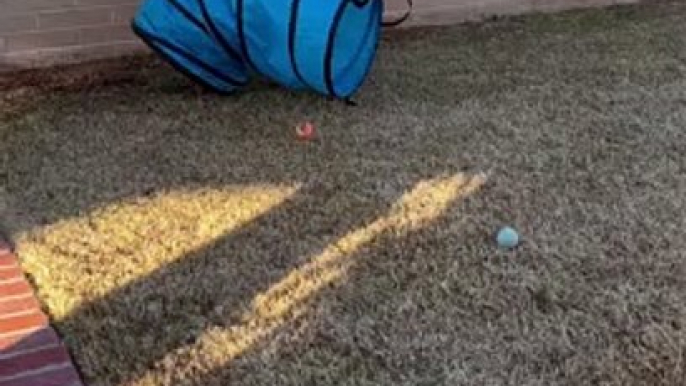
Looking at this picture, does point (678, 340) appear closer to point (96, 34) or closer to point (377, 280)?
point (377, 280)

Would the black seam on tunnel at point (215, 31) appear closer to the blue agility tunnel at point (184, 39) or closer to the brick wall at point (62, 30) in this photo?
the blue agility tunnel at point (184, 39)

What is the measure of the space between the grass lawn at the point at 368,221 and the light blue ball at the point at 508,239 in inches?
1.5

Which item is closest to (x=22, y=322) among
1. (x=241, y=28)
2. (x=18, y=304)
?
(x=18, y=304)

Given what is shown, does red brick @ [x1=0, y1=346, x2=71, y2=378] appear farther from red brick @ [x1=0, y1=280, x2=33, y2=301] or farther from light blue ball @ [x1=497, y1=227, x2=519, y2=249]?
light blue ball @ [x1=497, y1=227, x2=519, y2=249]

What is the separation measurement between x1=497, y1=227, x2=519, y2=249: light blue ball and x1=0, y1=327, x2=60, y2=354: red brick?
1111 millimetres

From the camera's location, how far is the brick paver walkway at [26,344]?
2.39m

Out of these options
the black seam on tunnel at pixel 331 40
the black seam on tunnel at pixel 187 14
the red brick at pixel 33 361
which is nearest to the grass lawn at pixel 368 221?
the red brick at pixel 33 361

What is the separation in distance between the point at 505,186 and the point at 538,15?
6.01 ft

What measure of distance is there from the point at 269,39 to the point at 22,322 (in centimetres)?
140

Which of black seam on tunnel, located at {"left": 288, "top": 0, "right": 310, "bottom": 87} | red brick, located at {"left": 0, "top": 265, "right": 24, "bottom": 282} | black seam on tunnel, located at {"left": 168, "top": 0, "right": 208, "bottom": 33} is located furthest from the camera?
black seam on tunnel, located at {"left": 168, "top": 0, "right": 208, "bottom": 33}

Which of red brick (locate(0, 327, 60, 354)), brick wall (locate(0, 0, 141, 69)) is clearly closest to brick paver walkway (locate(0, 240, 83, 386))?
red brick (locate(0, 327, 60, 354))

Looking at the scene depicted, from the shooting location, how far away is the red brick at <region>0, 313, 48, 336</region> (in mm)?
2559

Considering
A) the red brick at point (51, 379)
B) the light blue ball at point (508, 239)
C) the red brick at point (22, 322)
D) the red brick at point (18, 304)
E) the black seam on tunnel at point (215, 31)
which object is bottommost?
the red brick at point (18, 304)

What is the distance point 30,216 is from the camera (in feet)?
9.96
